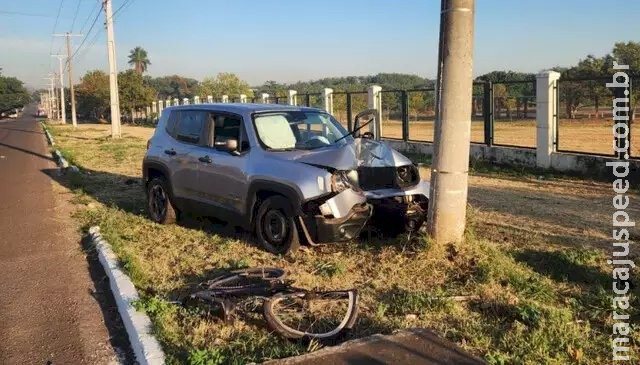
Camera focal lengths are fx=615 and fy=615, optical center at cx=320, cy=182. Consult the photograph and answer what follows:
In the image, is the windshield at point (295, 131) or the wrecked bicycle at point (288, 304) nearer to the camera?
the wrecked bicycle at point (288, 304)

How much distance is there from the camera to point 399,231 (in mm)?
6762

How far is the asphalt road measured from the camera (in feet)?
14.7

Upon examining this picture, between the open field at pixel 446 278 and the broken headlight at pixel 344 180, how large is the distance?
2.34ft

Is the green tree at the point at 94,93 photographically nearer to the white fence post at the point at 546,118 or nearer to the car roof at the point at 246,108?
the white fence post at the point at 546,118

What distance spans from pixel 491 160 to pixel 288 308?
1117 centimetres

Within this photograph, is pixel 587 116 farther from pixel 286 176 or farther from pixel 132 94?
pixel 132 94

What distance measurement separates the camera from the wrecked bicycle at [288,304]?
171 inches

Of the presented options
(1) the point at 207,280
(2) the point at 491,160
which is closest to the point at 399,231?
(1) the point at 207,280

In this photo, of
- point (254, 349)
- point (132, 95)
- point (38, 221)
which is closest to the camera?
point (254, 349)

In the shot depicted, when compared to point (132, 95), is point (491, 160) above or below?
below

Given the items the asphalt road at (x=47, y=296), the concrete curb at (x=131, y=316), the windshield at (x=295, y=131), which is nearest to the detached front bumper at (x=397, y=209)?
the windshield at (x=295, y=131)

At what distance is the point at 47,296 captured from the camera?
5734 millimetres

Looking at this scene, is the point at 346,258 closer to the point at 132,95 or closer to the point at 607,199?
the point at 607,199

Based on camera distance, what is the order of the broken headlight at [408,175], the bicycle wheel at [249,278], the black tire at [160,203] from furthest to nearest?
the black tire at [160,203]
the broken headlight at [408,175]
the bicycle wheel at [249,278]
